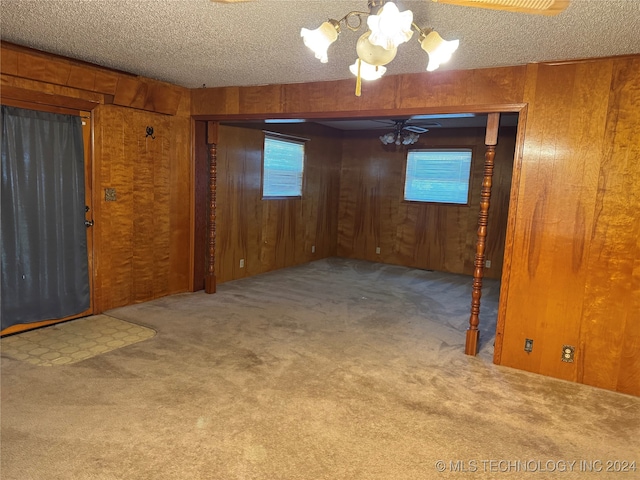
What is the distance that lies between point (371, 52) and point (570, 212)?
210 cm

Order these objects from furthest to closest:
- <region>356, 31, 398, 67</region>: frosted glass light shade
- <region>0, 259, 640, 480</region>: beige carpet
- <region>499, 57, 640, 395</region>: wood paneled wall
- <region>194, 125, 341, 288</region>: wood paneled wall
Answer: <region>194, 125, 341, 288</region>: wood paneled wall, <region>499, 57, 640, 395</region>: wood paneled wall, <region>0, 259, 640, 480</region>: beige carpet, <region>356, 31, 398, 67</region>: frosted glass light shade

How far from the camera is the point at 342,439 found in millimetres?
2229

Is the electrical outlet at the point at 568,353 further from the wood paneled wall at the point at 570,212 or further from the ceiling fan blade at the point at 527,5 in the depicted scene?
the ceiling fan blade at the point at 527,5

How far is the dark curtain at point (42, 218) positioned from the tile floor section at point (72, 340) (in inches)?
6.2

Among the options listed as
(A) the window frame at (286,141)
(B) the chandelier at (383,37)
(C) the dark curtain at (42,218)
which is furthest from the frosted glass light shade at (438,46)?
(A) the window frame at (286,141)

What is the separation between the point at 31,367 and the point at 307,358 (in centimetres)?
191

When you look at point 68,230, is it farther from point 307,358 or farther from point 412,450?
point 412,450

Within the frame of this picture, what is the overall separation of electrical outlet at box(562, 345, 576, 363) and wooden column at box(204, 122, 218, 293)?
355 cm

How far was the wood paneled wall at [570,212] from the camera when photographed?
278cm

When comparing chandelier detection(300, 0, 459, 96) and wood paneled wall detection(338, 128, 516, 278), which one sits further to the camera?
wood paneled wall detection(338, 128, 516, 278)

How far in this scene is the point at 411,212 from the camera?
7.12m

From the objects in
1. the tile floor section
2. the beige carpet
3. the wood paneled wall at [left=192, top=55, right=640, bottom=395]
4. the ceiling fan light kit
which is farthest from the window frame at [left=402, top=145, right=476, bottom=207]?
the ceiling fan light kit

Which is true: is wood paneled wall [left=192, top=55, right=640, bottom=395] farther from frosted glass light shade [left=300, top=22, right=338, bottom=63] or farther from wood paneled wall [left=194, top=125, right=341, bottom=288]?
wood paneled wall [left=194, top=125, right=341, bottom=288]

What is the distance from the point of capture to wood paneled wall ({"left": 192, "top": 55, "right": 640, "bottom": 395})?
109 inches
